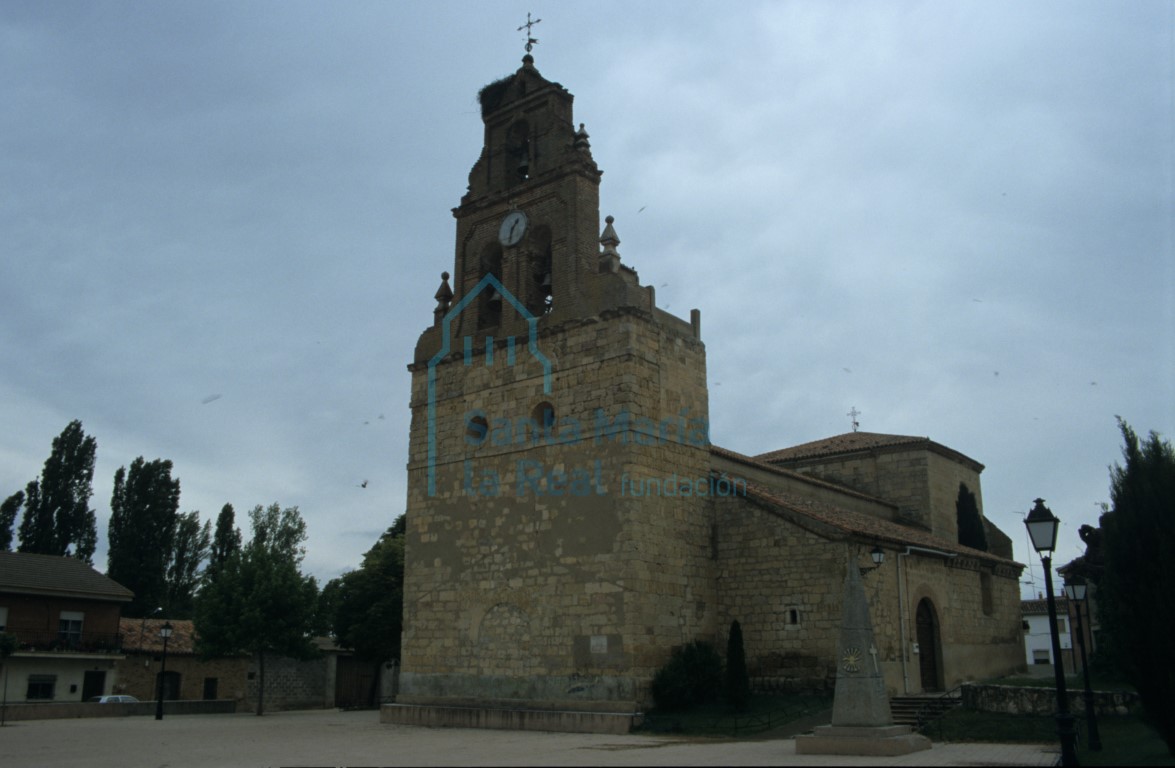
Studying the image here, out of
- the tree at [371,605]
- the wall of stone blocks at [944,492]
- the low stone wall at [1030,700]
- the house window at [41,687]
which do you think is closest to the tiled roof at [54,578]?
the house window at [41,687]

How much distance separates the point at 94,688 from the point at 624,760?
3093cm

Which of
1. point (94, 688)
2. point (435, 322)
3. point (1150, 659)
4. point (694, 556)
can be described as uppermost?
point (435, 322)

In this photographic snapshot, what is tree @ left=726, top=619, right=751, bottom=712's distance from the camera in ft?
59.2

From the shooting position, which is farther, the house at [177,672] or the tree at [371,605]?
the house at [177,672]

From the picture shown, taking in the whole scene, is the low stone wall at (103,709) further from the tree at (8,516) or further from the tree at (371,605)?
the tree at (8,516)

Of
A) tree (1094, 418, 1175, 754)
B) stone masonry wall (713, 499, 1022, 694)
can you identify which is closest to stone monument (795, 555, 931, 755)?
tree (1094, 418, 1175, 754)

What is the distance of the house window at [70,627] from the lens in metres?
34.7

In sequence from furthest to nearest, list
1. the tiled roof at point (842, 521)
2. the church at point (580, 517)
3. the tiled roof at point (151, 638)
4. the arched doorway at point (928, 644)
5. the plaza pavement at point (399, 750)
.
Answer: the tiled roof at point (151, 638)
the arched doorway at point (928, 644)
the tiled roof at point (842, 521)
the church at point (580, 517)
the plaza pavement at point (399, 750)

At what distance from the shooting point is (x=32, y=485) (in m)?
41.7

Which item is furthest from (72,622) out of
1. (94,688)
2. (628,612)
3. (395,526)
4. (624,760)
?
(624,760)

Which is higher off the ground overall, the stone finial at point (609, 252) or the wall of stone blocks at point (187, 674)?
the stone finial at point (609, 252)

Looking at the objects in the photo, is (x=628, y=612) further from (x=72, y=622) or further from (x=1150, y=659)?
(x=72, y=622)

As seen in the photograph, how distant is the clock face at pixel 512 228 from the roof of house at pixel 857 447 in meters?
13.6

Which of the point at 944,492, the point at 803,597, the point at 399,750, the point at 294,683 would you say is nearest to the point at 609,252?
the point at 803,597
